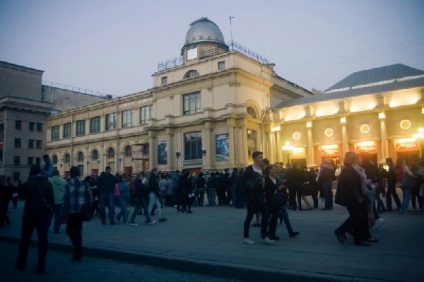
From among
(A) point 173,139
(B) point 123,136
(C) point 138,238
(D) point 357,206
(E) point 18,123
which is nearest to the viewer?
(D) point 357,206

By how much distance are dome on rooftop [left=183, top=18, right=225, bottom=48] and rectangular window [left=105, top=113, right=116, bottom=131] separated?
14.0 m

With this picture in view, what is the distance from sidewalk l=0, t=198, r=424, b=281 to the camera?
16.6 ft

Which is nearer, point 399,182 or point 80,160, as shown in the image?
point 399,182

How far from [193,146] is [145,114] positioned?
376 inches

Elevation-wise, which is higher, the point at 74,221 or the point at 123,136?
the point at 123,136

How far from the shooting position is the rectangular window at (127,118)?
4288 centimetres

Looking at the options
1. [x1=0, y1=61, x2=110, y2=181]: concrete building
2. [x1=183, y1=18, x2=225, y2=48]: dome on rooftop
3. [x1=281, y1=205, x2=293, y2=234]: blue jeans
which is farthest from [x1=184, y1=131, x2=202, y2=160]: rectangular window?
[x1=281, y1=205, x2=293, y2=234]: blue jeans

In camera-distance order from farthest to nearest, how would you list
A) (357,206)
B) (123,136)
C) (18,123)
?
(18,123), (123,136), (357,206)

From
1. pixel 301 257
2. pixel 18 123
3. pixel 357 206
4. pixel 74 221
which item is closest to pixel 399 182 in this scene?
pixel 357 206

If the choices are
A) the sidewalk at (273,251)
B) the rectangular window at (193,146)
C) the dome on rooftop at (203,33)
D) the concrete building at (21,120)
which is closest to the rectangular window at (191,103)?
the rectangular window at (193,146)

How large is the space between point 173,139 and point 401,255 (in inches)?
1253

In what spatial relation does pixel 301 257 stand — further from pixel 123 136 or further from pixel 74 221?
pixel 123 136

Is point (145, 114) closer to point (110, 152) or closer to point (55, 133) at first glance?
point (110, 152)

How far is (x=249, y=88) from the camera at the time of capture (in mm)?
34938
